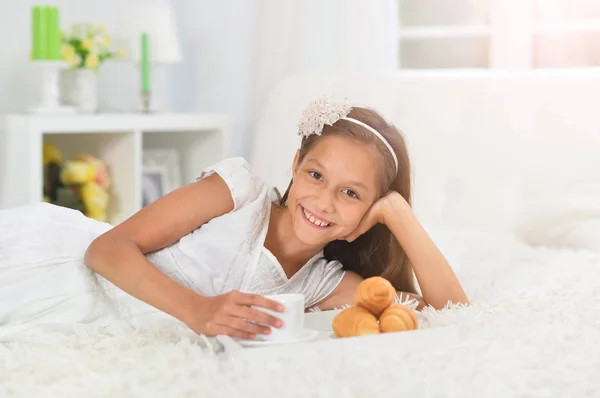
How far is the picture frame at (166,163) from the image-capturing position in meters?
3.58

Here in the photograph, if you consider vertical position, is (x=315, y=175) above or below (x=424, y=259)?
above

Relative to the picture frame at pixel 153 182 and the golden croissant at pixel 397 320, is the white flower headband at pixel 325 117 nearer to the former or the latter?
the golden croissant at pixel 397 320

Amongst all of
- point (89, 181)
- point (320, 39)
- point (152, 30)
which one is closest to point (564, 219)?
point (320, 39)

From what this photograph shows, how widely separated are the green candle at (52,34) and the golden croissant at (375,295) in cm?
208

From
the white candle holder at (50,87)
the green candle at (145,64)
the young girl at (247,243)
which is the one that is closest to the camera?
the young girl at (247,243)

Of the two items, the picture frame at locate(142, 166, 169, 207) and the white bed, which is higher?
the white bed

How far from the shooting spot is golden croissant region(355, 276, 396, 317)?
1.35 meters

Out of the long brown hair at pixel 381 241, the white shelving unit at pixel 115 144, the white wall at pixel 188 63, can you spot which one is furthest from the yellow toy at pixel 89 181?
the long brown hair at pixel 381 241

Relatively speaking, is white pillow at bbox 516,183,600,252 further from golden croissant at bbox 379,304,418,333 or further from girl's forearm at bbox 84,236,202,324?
girl's forearm at bbox 84,236,202,324

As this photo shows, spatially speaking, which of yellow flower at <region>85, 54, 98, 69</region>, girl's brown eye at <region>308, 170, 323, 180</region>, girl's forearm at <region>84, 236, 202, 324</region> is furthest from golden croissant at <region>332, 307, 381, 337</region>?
yellow flower at <region>85, 54, 98, 69</region>

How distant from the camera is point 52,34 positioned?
3.12m

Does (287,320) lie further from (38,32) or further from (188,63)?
(188,63)

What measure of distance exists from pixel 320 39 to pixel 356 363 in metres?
2.39

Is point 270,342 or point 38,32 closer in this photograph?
point 270,342
